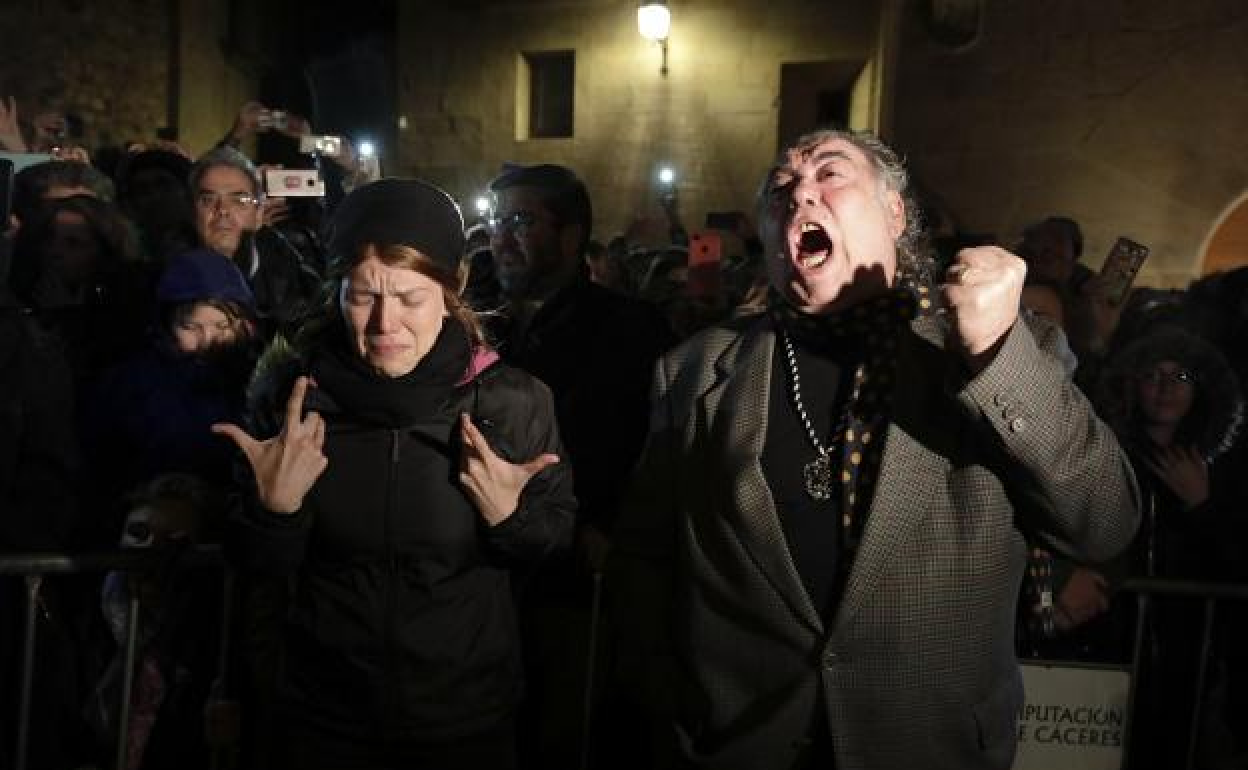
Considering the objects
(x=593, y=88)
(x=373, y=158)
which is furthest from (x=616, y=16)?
(x=373, y=158)

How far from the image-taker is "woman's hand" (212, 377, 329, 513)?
6.67 feet

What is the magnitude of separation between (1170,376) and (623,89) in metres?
10.7

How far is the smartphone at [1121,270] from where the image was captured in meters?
4.36

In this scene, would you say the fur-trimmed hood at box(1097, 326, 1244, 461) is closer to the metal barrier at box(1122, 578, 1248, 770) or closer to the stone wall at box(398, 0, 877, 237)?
the metal barrier at box(1122, 578, 1248, 770)

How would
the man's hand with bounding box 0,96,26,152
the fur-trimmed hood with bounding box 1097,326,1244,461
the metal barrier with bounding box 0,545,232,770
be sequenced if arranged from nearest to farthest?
the metal barrier with bounding box 0,545,232,770
the fur-trimmed hood with bounding box 1097,326,1244,461
the man's hand with bounding box 0,96,26,152

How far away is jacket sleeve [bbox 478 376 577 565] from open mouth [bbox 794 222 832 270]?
31.6 inches

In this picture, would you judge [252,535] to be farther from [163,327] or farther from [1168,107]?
[1168,107]

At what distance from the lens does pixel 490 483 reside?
209cm

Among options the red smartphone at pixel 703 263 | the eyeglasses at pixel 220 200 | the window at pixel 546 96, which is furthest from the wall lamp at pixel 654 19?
the eyeglasses at pixel 220 200

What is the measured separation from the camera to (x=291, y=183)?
437cm

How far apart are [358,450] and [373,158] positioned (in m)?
3.14

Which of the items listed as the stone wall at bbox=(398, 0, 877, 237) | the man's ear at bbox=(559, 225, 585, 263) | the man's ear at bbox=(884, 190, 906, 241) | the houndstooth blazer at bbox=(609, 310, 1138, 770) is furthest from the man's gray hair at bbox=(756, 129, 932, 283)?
the stone wall at bbox=(398, 0, 877, 237)

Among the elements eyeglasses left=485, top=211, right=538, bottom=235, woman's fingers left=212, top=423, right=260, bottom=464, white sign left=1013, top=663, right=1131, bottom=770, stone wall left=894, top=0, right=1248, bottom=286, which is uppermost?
stone wall left=894, top=0, right=1248, bottom=286

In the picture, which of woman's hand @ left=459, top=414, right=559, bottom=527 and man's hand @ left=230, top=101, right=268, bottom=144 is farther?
man's hand @ left=230, top=101, right=268, bottom=144
